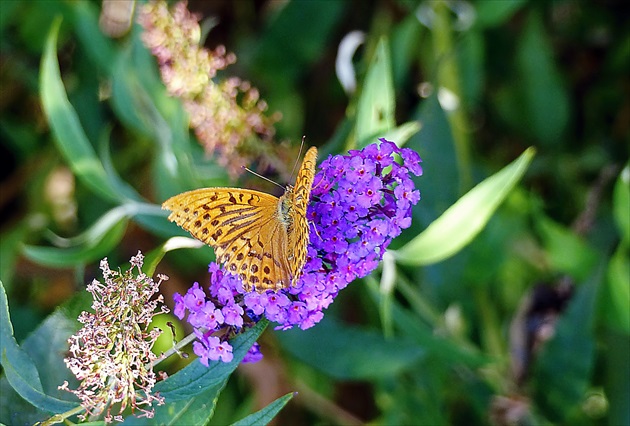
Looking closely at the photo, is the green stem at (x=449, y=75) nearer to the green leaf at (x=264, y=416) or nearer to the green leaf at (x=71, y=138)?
the green leaf at (x=71, y=138)

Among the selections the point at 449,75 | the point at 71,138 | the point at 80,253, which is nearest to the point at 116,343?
the point at 80,253

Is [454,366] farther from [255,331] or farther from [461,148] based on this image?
[255,331]

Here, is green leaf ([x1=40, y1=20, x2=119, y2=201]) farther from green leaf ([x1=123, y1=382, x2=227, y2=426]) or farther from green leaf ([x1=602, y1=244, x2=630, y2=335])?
green leaf ([x1=602, y1=244, x2=630, y2=335])

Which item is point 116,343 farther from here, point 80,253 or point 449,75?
point 449,75

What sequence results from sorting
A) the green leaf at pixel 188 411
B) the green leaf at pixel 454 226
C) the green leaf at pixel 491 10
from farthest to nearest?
the green leaf at pixel 491 10, the green leaf at pixel 454 226, the green leaf at pixel 188 411

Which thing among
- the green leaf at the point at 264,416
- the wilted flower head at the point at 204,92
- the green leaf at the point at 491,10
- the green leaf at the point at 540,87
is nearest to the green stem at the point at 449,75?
the green leaf at the point at 491,10

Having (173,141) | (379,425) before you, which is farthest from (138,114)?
(379,425)

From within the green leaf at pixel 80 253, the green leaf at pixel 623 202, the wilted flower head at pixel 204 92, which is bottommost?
the green leaf at pixel 623 202

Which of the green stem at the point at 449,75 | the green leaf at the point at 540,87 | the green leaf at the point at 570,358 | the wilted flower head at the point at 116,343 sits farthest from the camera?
the green leaf at the point at 540,87
